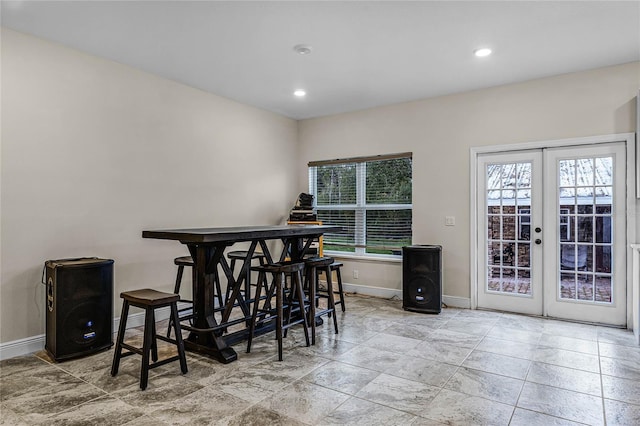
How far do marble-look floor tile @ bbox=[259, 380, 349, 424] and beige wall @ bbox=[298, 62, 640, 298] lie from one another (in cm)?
276

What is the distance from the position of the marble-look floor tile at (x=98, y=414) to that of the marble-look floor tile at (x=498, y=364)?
2312 millimetres

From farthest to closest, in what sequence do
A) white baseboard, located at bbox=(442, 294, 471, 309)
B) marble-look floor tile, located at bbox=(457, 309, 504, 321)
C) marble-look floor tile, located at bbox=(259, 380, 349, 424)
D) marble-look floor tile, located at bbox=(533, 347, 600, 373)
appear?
white baseboard, located at bbox=(442, 294, 471, 309) → marble-look floor tile, located at bbox=(457, 309, 504, 321) → marble-look floor tile, located at bbox=(533, 347, 600, 373) → marble-look floor tile, located at bbox=(259, 380, 349, 424)

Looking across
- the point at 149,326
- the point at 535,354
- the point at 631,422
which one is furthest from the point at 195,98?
the point at 631,422

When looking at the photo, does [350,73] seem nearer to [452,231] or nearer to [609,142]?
[452,231]

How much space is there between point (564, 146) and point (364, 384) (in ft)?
10.8

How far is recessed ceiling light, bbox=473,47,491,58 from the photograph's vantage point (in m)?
3.42

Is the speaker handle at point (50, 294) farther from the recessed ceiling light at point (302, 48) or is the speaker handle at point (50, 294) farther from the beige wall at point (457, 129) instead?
the beige wall at point (457, 129)

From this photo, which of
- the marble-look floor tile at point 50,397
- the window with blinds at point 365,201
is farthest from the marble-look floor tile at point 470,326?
the marble-look floor tile at point 50,397

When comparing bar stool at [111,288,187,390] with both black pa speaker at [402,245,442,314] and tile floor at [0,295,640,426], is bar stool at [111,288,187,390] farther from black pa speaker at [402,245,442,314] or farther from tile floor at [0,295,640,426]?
black pa speaker at [402,245,442,314]

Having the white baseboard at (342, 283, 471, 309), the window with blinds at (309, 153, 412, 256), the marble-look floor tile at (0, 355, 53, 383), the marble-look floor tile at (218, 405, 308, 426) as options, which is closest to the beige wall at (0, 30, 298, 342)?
the marble-look floor tile at (0, 355, 53, 383)

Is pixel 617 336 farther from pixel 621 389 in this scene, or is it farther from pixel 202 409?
pixel 202 409

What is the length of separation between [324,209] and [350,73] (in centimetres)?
239

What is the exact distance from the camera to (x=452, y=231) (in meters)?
4.71

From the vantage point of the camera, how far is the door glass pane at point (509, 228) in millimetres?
4320
